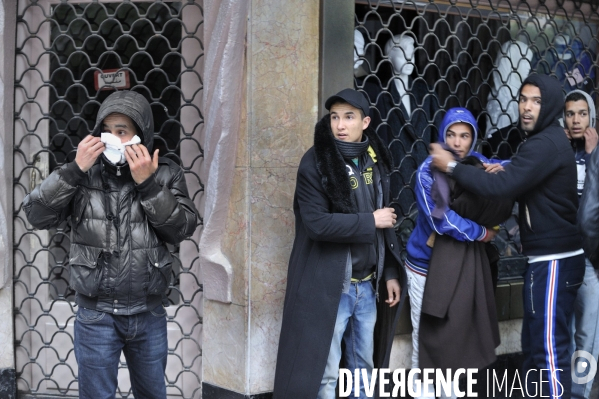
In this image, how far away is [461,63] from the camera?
18.9ft

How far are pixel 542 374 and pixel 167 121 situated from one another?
2.77 m

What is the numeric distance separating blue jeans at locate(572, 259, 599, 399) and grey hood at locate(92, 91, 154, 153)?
9.33 ft

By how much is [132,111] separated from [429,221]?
1884 mm

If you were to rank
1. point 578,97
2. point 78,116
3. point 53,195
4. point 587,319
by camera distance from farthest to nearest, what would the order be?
1. point 578,97
2. point 78,116
3. point 587,319
4. point 53,195

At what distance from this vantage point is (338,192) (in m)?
4.24

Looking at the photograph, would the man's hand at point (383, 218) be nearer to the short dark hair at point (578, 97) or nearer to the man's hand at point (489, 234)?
the man's hand at point (489, 234)

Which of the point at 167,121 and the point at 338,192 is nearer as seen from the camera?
the point at 338,192

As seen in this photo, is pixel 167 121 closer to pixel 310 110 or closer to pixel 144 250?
pixel 310 110

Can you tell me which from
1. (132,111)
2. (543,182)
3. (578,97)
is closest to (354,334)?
(543,182)

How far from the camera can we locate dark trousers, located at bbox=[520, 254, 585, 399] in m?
4.50

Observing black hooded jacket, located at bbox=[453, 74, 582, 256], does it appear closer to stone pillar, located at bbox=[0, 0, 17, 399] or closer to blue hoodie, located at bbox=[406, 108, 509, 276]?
blue hoodie, located at bbox=[406, 108, 509, 276]

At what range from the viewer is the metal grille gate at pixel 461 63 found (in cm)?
538

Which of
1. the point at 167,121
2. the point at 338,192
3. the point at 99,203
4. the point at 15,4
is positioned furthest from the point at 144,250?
the point at 15,4

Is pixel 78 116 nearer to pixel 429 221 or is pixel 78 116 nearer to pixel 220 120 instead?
→ pixel 220 120
